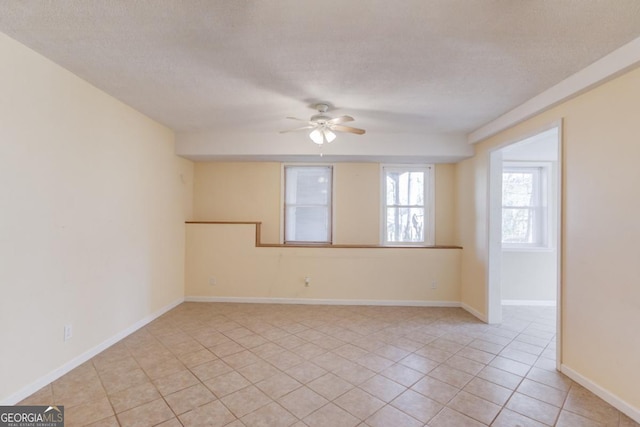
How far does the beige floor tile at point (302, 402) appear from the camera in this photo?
2008mm

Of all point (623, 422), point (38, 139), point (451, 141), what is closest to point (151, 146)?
point (38, 139)

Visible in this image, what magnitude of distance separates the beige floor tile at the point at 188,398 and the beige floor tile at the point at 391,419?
1.18 metres

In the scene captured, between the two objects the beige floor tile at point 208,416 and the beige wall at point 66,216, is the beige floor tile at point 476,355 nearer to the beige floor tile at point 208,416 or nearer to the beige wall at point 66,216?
the beige floor tile at point 208,416

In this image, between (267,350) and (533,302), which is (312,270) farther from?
(533,302)

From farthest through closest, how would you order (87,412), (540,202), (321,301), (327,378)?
(540,202) < (321,301) < (327,378) < (87,412)

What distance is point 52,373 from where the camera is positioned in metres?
2.31

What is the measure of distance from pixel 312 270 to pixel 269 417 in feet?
8.64

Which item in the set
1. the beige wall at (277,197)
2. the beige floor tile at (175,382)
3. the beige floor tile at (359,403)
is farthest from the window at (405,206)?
the beige floor tile at (175,382)

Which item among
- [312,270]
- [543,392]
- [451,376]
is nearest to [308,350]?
[451,376]

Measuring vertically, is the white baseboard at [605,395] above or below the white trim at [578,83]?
below

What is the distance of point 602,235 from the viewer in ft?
7.26

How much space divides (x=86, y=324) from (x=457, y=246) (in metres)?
4.72

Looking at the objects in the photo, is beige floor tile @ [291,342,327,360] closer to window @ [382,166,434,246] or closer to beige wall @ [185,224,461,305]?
beige wall @ [185,224,461,305]

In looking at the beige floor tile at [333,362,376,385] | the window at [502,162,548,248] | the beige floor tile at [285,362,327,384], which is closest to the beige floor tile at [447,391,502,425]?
the beige floor tile at [333,362,376,385]
